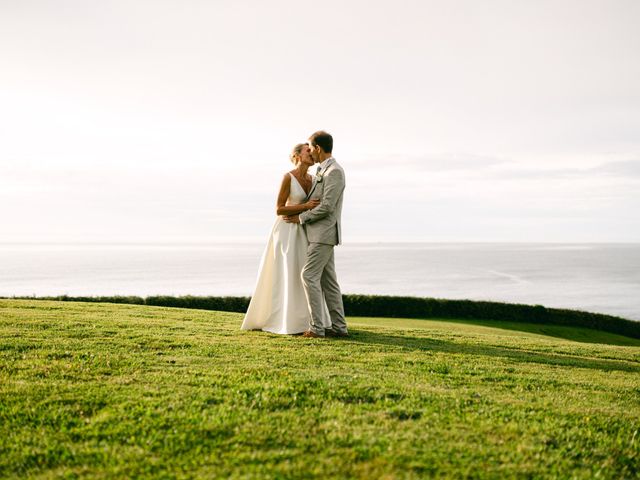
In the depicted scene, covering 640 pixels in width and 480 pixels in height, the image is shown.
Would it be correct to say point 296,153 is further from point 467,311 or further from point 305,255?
point 467,311

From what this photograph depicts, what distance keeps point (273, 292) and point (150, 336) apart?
251 centimetres

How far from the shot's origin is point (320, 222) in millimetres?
10125

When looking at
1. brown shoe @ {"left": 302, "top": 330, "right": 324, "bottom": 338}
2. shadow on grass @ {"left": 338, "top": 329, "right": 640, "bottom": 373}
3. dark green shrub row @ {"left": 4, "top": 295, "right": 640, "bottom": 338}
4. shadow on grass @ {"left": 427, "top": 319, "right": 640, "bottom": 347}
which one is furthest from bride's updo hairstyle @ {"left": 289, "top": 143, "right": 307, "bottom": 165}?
dark green shrub row @ {"left": 4, "top": 295, "right": 640, "bottom": 338}

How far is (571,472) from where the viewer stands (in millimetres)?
4176

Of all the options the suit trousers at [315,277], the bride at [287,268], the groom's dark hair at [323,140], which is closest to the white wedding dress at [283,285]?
the bride at [287,268]

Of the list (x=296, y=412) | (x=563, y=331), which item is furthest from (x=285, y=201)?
(x=563, y=331)

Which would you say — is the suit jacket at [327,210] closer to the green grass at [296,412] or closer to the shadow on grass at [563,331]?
Answer: the green grass at [296,412]

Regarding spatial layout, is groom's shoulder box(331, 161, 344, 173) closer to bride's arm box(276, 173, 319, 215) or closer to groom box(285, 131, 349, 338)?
groom box(285, 131, 349, 338)

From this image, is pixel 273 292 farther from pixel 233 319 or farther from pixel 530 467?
pixel 530 467

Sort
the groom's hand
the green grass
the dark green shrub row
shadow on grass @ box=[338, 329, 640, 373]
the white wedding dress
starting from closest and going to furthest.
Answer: the green grass, shadow on grass @ box=[338, 329, 640, 373], the white wedding dress, the groom's hand, the dark green shrub row

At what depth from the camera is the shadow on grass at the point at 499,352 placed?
9.35 meters

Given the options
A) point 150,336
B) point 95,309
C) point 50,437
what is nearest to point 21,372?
point 50,437

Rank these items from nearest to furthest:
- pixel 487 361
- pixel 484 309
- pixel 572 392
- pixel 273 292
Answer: pixel 572 392
pixel 487 361
pixel 273 292
pixel 484 309

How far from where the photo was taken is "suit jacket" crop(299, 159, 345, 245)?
32.4 ft
